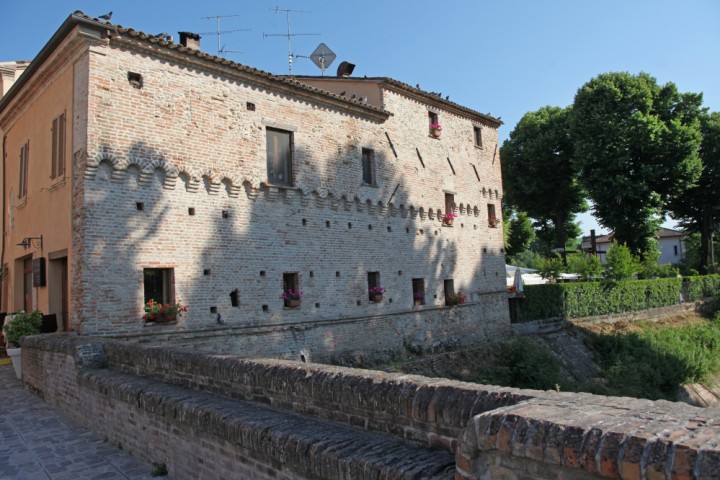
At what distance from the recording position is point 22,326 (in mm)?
A: 11320

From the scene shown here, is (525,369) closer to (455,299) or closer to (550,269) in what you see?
(455,299)

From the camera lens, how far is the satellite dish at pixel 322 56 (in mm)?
21334

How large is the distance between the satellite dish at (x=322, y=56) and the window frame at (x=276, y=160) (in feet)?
26.3

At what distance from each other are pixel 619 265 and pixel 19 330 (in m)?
27.3

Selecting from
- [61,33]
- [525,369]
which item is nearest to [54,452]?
[61,33]

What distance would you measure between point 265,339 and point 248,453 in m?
8.84

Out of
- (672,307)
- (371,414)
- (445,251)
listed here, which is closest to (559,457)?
(371,414)

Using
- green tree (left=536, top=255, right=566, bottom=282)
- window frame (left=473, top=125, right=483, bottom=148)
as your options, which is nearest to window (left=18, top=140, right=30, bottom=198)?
window frame (left=473, top=125, right=483, bottom=148)

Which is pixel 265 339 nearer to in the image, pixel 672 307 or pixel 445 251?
pixel 445 251

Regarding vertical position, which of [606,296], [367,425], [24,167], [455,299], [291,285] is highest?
[24,167]

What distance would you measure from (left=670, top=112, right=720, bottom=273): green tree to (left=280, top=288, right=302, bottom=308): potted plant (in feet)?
100

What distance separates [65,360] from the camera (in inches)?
344

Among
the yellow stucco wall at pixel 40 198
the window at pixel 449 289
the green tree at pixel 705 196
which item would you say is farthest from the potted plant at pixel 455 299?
the green tree at pixel 705 196

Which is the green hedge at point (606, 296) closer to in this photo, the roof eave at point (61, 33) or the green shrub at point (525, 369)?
the green shrub at point (525, 369)
